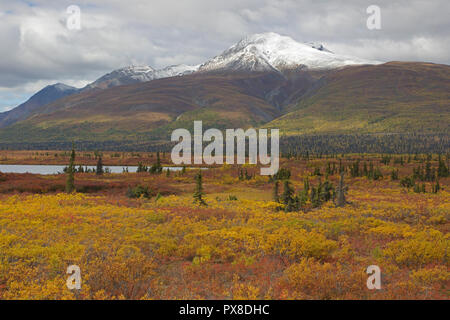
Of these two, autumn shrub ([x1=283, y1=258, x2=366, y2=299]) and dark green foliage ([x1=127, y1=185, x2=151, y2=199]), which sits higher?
autumn shrub ([x1=283, y1=258, x2=366, y2=299])

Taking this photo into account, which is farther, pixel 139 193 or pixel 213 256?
pixel 139 193

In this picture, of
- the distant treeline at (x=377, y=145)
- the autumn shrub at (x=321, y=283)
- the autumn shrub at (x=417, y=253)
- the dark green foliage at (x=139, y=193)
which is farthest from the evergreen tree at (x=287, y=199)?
the distant treeline at (x=377, y=145)

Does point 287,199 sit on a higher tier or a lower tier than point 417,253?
lower

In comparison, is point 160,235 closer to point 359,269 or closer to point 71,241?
point 71,241

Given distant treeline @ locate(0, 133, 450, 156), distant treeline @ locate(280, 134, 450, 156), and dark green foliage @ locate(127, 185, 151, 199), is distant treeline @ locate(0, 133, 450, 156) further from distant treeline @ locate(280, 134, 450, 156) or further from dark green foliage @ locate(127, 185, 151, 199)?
dark green foliage @ locate(127, 185, 151, 199)

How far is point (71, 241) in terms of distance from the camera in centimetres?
1563

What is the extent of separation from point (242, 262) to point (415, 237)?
9.30 metres

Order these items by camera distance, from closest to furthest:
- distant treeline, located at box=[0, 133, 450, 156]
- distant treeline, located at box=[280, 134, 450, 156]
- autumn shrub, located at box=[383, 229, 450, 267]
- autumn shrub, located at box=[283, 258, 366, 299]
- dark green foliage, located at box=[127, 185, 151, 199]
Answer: autumn shrub, located at box=[283, 258, 366, 299]
autumn shrub, located at box=[383, 229, 450, 267]
dark green foliage, located at box=[127, 185, 151, 199]
distant treeline, located at box=[280, 134, 450, 156]
distant treeline, located at box=[0, 133, 450, 156]

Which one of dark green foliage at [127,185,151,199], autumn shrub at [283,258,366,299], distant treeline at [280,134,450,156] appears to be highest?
distant treeline at [280,134,450,156]

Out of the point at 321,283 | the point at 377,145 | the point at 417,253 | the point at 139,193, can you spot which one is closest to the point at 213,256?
the point at 321,283

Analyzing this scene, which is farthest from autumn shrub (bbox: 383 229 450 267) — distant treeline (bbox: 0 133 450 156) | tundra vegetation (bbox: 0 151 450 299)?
distant treeline (bbox: 0 133 450 156)

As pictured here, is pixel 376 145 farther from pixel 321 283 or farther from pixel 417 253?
pixel 321 283

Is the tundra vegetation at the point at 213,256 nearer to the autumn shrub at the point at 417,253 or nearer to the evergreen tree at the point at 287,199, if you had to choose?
the autumn shrub at the point at 417,253
